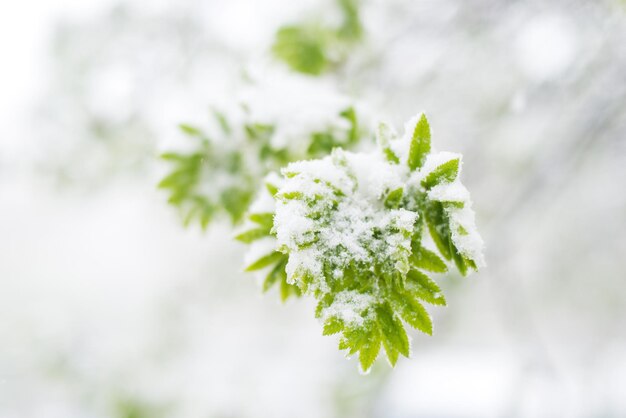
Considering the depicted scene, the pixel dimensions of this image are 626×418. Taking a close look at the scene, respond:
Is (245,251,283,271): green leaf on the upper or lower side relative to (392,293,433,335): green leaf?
upper

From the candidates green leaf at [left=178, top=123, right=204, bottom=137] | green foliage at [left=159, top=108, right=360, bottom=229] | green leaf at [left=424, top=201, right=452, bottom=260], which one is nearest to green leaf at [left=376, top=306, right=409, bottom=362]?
green leaf at [left=424, top=201, right=452, bottom=260]

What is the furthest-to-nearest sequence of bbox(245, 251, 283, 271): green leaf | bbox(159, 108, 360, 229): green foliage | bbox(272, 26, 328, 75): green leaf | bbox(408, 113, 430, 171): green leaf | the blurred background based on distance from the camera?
the blurred background < bbox(272, 26, 328, 75): green leaf < bbox(159, 108, 360, 229): green foliage < bbox(245, 251, 283, 271): green leaf < bbox(408, 113, 430, 171): green leaf

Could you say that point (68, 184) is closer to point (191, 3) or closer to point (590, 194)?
point (191, 3)

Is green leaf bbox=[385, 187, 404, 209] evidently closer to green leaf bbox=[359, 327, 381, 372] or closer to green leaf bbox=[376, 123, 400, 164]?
green leaf bbox=[376, 123, 400, 164]

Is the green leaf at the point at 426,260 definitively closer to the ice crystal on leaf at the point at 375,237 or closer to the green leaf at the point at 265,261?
the ice crystal on leaf at the point at 375,237

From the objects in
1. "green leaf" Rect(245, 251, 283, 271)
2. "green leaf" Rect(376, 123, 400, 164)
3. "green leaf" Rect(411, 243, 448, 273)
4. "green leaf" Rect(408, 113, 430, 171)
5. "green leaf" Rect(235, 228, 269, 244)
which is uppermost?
"green leaf" Rect(235, 228, 269, 244)

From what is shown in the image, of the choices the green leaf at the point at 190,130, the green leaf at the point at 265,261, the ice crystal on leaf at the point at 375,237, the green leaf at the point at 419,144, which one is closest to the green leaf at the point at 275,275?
the green leaf at the point at 265,261
